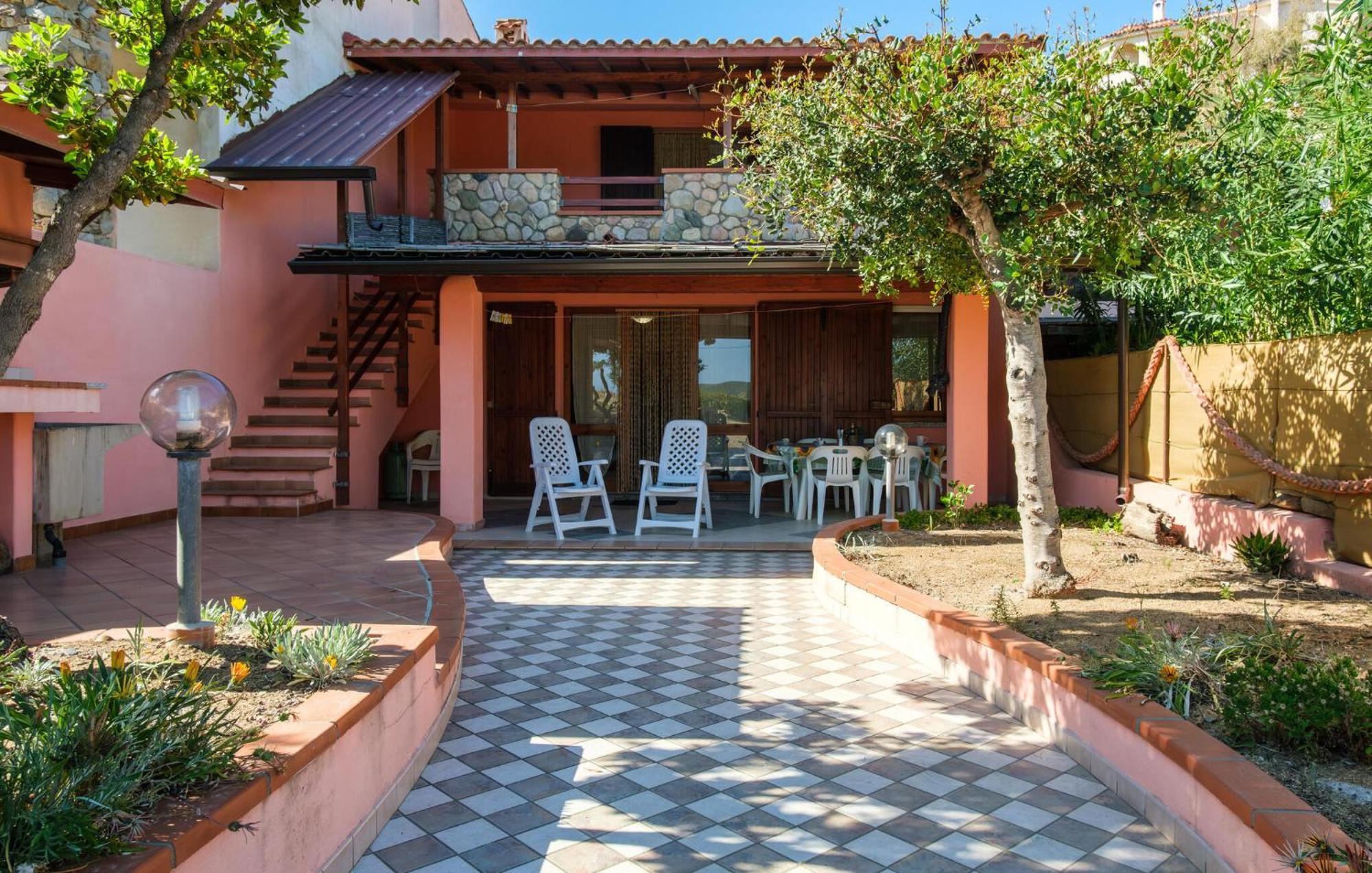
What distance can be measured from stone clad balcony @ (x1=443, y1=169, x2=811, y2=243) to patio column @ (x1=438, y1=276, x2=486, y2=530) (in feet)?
5.76

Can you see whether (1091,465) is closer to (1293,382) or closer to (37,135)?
(1293,382)

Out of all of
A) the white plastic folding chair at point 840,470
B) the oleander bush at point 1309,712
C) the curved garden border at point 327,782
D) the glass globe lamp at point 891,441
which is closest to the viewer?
the curved garden border at point 327,782

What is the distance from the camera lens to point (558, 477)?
365 inches

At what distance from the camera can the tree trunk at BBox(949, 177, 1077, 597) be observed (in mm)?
5309

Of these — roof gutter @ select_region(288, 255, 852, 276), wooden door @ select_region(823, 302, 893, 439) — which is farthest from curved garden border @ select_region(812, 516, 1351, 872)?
wooden door @ select_region(823, 302, 893, 439)

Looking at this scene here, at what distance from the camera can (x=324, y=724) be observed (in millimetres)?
2775

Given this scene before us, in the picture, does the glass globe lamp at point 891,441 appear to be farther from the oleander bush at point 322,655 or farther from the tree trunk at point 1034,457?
the oleander bush at point 322,655

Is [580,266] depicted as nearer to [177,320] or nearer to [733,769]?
[177,320]

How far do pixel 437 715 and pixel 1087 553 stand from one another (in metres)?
4.66

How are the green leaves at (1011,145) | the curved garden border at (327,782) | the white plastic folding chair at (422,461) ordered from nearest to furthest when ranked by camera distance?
the curved garden border at (327,782) → the green leaves at (1011,145) → the white plastic folding chair at (422,461)

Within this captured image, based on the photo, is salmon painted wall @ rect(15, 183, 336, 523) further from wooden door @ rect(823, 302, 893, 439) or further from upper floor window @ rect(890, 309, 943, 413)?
upper floor window @ rect(890, 309, 943, 413)

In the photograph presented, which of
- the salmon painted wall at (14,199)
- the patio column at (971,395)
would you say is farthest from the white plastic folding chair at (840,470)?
the salmon painted wall at (14,199)

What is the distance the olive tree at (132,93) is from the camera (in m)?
3.37

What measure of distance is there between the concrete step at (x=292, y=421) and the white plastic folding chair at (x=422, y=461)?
1.60 metres
